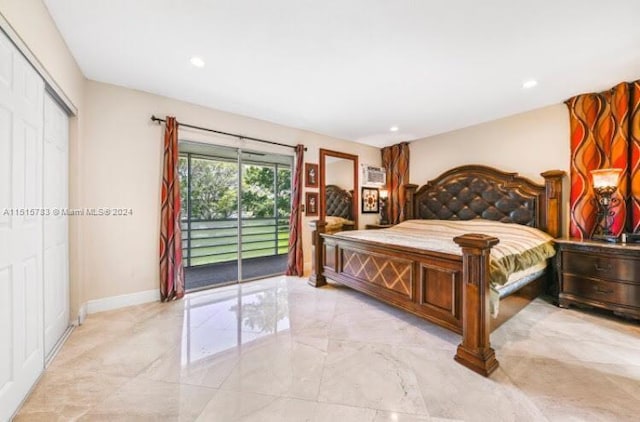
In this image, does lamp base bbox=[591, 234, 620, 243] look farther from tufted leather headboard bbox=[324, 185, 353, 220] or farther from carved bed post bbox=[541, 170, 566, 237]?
tufted leather headboard bbox=[324, 185, 353, 220]

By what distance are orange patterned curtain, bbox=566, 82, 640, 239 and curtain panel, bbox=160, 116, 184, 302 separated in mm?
4817

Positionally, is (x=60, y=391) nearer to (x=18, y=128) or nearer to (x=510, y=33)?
(x=18, y=128)

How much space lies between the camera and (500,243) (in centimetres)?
246

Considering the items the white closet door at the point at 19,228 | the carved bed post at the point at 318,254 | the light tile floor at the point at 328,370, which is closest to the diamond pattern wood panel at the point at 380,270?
the light tile floor at the point at 328,370

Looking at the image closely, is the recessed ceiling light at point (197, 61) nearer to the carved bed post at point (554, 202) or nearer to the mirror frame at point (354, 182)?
the mirror frame at point (354, 182)

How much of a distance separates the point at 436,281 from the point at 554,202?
2.28 m

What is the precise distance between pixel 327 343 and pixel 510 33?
2838 mm

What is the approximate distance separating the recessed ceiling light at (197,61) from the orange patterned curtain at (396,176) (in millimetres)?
3788

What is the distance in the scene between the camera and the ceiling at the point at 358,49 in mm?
1713

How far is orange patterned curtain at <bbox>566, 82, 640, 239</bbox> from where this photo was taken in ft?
8.67

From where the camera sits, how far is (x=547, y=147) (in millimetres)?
3268

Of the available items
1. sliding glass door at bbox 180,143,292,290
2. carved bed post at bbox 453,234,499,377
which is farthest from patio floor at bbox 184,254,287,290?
carved bed post at bbox 453,234,499,377

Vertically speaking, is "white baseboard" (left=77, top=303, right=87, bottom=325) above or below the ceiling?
below

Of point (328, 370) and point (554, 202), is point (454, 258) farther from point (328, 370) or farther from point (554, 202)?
point (554, 202)
